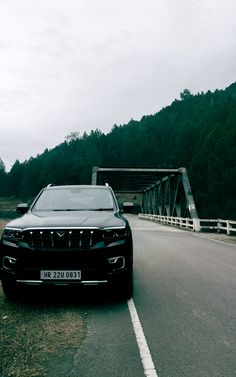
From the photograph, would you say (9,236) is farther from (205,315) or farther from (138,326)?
(205,315)

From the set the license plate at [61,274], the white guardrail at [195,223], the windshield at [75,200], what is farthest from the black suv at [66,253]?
the white guardrail at [195,223]

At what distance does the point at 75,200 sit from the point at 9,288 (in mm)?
2222

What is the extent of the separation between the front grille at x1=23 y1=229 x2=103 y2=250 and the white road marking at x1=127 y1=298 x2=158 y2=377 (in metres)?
1.16

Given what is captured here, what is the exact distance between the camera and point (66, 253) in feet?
19.4

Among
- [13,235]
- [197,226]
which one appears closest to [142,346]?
[13,235]

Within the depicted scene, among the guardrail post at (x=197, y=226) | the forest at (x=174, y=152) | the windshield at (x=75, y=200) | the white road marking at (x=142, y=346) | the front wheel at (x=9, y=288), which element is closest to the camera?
the white road marking at (x=142, y=346)

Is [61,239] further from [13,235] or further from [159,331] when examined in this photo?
[159,331]

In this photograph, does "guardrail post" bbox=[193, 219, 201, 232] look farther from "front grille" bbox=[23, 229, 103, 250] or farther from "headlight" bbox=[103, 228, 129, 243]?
"front grille" bbox=[23, 229, 103, 250]

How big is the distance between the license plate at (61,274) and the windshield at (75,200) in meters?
1.82

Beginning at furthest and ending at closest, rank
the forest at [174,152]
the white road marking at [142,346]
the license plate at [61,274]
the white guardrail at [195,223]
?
1. the forest at [174,152]
2. the white guardrail at [195,223]
3. the license plate at [61,274]
4. the white road marking at [142,346]

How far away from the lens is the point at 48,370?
384 cm

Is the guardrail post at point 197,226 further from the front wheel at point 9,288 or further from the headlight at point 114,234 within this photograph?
the front wheel at point 9,288

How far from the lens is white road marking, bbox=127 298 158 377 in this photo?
3.83 metres

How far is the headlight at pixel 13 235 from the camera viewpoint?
6133 mm
